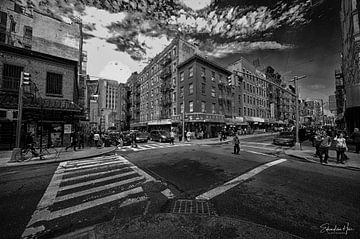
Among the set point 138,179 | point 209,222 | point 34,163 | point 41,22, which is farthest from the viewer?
point 41,22

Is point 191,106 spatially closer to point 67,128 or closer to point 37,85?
point 67,128

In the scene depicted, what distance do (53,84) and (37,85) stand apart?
1440 millimetres

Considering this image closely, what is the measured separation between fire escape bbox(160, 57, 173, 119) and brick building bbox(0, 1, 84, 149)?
Answer: 18945mm

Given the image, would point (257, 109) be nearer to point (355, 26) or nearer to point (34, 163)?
point (355, 26)

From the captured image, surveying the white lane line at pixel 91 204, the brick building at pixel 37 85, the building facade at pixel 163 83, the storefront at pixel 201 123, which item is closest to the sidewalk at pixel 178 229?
the white lane line at pixel 91 204

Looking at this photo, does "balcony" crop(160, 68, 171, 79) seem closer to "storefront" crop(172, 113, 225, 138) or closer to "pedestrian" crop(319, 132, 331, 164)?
"storefront" crop(172, 113, 225, 138)

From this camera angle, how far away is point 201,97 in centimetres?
2991

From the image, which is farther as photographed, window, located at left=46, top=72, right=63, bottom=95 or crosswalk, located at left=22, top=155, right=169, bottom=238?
window, located at left=46, top=72, right=63, bottom=95

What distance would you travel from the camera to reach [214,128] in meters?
32.8

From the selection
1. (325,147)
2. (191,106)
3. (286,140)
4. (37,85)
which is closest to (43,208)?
(325,147)

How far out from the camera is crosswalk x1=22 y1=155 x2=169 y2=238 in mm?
3420

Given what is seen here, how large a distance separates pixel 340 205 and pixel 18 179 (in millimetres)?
11707

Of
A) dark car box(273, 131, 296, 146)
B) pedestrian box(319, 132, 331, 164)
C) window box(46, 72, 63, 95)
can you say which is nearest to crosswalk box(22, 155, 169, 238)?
pedestrian box(319, 132, 331, 164)

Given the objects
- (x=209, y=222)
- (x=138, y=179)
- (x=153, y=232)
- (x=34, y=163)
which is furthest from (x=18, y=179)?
(x=209, y=222)
